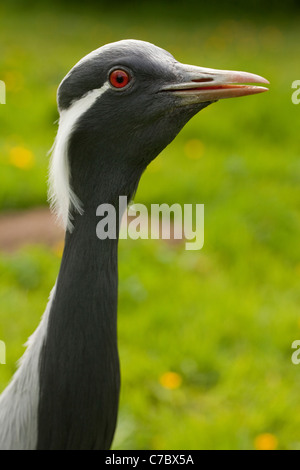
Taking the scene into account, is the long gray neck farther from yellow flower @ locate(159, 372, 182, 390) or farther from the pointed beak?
yellow flower @ locate(159, 372, 182, 390)

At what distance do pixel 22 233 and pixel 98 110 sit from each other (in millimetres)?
3025

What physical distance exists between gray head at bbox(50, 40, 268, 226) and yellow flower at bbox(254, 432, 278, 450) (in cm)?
195

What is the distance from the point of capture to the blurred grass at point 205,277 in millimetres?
3650

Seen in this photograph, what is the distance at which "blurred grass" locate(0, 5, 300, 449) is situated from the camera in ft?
12.0

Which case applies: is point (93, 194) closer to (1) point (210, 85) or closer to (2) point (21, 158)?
(1) point (210, 85)

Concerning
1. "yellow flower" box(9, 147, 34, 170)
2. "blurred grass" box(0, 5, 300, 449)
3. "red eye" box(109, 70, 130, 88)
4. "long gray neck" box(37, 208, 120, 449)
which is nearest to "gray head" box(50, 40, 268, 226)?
"red eye" box(109, 70, 130, 88)

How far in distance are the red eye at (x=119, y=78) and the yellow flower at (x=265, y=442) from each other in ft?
7.35

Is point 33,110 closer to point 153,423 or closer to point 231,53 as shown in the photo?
point 231,53

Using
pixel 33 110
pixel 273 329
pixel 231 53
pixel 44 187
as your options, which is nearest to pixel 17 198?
pixel 44 187

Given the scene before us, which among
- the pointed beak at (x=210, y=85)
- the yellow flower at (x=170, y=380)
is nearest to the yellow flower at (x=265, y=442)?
the yellow flower at (x=170, y=380)

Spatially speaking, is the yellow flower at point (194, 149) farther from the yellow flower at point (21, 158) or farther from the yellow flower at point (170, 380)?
the yellow flower at point (170, 380)

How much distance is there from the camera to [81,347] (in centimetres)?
213

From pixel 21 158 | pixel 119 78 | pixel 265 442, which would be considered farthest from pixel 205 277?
pixel 119 78

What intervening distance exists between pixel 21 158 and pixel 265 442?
3257 millimetres
